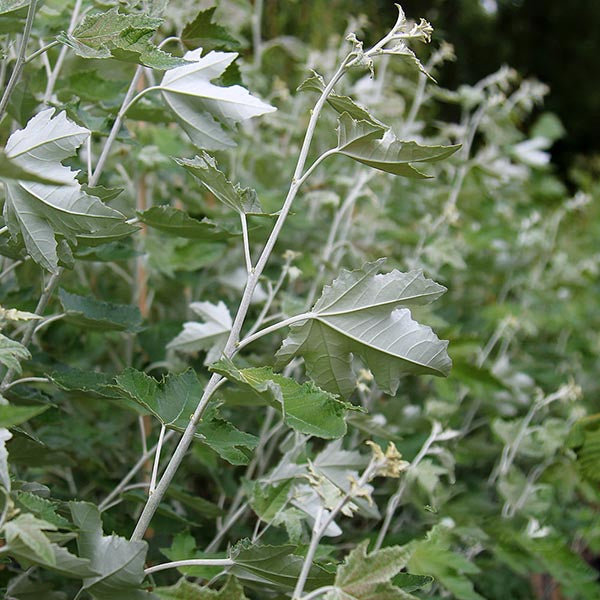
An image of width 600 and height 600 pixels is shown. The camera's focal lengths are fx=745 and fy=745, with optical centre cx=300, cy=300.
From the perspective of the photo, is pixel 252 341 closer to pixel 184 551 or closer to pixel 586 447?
pixel 184 551

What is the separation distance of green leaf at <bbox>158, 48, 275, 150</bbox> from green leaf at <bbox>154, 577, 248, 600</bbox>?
396 mm

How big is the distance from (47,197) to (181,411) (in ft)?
0.68

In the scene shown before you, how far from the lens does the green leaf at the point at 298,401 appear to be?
53 cm

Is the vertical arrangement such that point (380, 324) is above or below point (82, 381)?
above

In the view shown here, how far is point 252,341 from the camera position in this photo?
773 millimetres

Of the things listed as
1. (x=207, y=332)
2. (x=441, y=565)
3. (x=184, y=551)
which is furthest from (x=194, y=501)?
(x=441, y=565)

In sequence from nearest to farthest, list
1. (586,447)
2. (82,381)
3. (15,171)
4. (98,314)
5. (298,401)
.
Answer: (15,171) < (298,401) < (82,381) < (98,314) < (586,447)

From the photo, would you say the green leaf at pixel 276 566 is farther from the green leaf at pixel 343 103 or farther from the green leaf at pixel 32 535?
the green leaf at pixel 343 103

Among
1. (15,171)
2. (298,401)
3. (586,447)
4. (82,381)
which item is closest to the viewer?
(15,171)

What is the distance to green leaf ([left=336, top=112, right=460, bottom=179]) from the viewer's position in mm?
586

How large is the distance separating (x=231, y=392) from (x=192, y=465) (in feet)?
1.31

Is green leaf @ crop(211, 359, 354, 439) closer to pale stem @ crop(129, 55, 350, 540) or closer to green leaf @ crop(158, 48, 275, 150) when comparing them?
pale stem @ crop(129, 55, 350, 540)

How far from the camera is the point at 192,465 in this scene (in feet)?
3.57

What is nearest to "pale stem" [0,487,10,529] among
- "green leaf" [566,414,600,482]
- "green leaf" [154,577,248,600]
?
"green leaf" [154,577,248,600]
